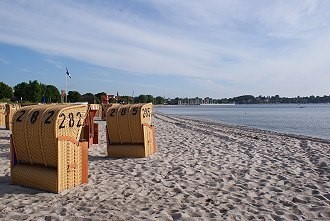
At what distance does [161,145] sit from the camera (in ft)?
38.0

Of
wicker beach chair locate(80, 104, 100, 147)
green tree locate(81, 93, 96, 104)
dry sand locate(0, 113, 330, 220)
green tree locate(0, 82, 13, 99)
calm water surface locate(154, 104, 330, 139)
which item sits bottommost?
calm water surface locate(154, 104, 330, 139)

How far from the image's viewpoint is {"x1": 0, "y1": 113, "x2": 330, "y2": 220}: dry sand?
4.63 m

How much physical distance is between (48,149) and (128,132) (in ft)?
11.8

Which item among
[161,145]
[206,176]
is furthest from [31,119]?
[161,145]

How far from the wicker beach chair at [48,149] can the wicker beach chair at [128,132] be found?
291 cm

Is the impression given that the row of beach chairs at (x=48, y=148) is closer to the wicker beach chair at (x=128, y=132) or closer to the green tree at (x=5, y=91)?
the wicker beach chair at (x=128, y=132)

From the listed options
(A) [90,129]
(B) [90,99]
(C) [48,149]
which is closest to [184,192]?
(C) [48,149]

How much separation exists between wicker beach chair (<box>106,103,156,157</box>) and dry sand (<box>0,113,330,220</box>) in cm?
39

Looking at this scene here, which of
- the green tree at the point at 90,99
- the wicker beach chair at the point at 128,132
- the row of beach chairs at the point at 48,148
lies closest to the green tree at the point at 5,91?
the green tree at the point at 90,99

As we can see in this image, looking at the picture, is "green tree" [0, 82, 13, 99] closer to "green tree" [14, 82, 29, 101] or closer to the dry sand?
"green tree" [14, 82, 29, 101]

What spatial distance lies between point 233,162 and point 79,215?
491 cm

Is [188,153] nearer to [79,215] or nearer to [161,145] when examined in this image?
[161,145]

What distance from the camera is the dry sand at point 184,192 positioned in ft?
15.2

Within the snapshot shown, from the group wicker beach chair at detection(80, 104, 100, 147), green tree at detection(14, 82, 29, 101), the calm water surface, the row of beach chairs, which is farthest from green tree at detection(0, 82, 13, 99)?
the row of beach chairs
